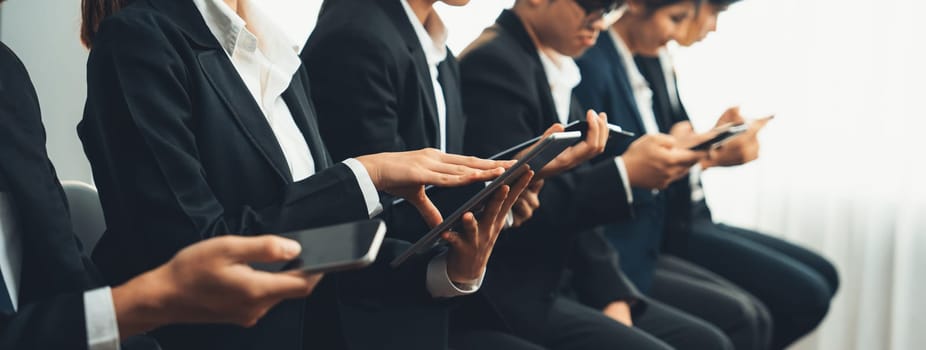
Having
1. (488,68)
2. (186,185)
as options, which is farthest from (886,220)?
(186,185)

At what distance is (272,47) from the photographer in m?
1.18

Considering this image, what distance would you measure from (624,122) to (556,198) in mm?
468

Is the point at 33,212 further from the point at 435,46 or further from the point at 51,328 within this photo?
the point at 435,46

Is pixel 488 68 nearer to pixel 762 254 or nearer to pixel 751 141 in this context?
pixel 751 141

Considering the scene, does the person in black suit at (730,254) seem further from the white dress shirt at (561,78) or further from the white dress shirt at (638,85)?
the white dress shirt at (561,78)

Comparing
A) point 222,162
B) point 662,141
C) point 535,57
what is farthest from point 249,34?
point 662,141

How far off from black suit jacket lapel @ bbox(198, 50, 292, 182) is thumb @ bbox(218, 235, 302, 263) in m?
0.31

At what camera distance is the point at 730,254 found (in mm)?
2479

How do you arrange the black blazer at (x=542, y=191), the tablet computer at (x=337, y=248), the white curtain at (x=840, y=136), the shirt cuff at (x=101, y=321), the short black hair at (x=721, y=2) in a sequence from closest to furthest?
the tablet computer at (x=337, y=248) < the shirt cuff at (x=101, y=321) < the black blazer at (x=542, y=191) < the short black hair at (x=721, y=2) < the white curtain at (x=840, y=136)

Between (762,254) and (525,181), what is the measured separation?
1.54 meters

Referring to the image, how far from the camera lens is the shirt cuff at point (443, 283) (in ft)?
4.10

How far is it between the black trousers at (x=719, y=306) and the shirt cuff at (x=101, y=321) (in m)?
1.57

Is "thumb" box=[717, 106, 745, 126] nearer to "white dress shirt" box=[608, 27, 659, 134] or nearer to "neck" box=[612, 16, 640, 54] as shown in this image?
"white dress shirt" box=[608, 27, 659, 134]

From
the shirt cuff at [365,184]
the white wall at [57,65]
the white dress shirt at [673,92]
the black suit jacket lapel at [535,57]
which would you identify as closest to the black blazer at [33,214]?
the shirt cuff at [365,184]
